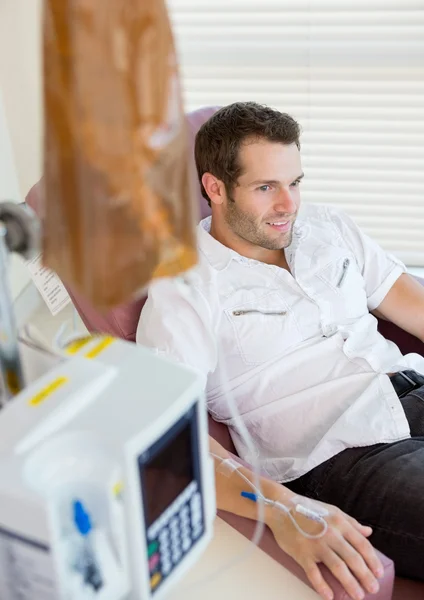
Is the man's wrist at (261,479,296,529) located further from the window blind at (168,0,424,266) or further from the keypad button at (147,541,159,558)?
the window blind at (168,0,424,266)

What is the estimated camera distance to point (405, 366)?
5.59 feet

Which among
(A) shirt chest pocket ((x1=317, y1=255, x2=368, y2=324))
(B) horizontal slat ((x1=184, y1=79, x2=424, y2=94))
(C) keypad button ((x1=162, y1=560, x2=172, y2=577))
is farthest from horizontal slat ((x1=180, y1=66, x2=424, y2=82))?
(C) keypad button ((x1=162, y1=560, x2=172, y2=577))

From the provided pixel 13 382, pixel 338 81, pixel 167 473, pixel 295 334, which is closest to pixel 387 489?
pixel 295 334

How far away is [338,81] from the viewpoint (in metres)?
2.44

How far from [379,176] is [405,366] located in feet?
3.41

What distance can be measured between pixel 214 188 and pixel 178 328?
45 cm

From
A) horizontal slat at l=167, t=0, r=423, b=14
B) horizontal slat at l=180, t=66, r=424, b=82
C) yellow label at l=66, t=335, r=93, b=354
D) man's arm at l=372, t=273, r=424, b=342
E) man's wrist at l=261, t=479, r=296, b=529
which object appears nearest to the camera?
yellow label at l=66, t=335, r=93, b=354

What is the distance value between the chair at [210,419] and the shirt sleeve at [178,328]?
65 millimetres

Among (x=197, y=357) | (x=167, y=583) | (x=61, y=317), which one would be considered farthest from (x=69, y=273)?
(x=61, y=317)

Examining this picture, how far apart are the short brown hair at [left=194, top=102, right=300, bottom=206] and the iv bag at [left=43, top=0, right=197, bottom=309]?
0.98 m

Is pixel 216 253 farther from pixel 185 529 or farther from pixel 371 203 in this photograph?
pixel 371 203

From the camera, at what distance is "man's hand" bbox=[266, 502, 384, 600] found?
1.09 meters

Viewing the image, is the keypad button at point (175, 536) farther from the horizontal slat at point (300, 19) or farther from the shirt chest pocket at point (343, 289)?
the horizontal slat at point (300, 19)

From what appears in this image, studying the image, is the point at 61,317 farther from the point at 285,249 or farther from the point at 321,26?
the point at 321,26
